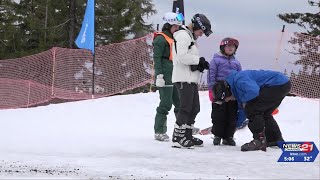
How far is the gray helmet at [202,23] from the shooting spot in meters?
6.13

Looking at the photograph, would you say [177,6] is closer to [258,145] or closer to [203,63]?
[203,63]

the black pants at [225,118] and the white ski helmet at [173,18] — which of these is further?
the white ski helmet at [173,18]

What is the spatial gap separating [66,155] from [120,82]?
1155cm

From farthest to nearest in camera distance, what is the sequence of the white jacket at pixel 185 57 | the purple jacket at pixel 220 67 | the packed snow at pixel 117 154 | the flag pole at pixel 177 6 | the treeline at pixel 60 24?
the treeline at pixel 60 24, the flag pole at pixel 177 6, the purple jacket at pixel 220 67, the white jacket at pixel 185 57, the packed snow at pixel 117 154

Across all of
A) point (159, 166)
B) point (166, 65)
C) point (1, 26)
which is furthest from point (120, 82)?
point (1, 26)

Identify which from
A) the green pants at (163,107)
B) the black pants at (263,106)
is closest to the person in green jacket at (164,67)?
the green pants at (163,107)

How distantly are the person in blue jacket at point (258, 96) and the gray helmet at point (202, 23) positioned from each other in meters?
0.66

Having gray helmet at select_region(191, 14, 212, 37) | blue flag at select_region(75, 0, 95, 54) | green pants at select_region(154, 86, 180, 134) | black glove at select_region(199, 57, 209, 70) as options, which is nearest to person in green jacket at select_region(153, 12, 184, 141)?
green pants at select_region(154, 86, 180, 134)

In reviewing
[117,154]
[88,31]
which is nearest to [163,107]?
[117,154]

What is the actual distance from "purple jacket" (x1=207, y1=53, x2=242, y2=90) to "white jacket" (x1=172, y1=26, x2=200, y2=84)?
0.51 meters

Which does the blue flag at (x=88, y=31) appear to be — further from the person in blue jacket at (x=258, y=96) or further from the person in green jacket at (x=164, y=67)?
the person in blue jacket at (x=258, y=96)

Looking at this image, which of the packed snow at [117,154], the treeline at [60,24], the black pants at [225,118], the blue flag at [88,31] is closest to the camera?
the packed snow at [117,154]

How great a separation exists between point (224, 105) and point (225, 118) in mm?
191

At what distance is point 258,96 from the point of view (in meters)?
5.80
